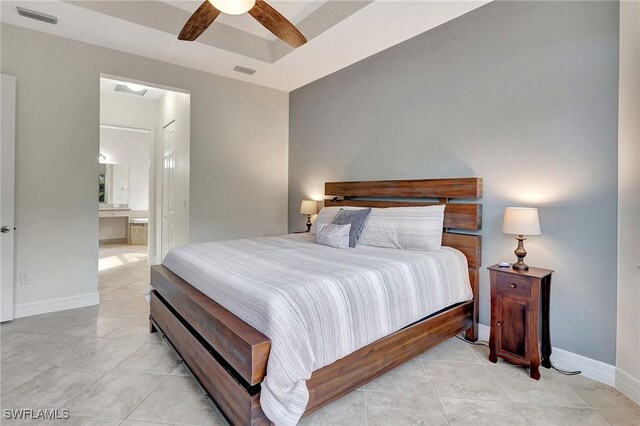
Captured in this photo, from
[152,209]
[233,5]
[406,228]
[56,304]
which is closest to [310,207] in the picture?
[406,228]

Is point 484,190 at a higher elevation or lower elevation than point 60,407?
higher

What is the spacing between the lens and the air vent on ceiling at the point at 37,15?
281 centimetres

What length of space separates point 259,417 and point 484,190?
242 centimetres

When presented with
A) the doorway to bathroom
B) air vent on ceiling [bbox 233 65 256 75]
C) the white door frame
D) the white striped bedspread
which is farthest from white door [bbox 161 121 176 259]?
the white striped bedspread

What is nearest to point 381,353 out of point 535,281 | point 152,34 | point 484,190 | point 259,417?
point 259,417

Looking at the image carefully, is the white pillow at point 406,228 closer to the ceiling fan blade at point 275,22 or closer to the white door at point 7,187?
the ceiling fan blade at point 275,22

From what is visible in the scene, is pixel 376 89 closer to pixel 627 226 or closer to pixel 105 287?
pixel 627 226

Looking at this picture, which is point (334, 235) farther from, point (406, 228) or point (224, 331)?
point (224, 331)

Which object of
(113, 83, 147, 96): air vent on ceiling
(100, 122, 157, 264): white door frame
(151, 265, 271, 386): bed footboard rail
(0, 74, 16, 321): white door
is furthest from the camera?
(100, 122, 157, 264): white door frame

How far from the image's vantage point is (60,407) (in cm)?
178

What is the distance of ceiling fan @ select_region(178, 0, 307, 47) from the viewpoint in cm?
198

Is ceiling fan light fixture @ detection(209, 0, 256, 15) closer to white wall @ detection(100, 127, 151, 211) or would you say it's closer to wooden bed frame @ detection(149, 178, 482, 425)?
wooden bed frame @ detection(149, 178, 482, 425)

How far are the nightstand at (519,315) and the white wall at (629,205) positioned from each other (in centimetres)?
39

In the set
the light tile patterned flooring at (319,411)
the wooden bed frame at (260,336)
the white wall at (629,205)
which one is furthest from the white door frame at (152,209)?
the white wall at (629,205)
